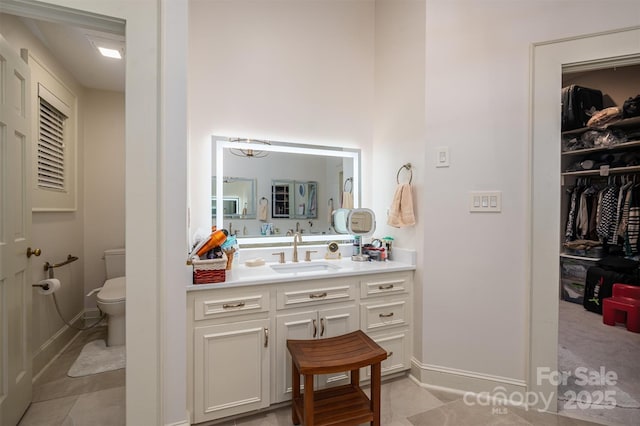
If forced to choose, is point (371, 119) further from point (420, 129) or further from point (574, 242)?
point (574, 242)

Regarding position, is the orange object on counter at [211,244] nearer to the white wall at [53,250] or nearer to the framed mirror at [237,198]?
the framed mirror at [237,198]

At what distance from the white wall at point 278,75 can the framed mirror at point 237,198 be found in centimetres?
8

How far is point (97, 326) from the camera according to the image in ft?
9.89

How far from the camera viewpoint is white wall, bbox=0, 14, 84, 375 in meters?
2.08

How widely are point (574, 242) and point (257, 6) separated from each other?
15.2 feet

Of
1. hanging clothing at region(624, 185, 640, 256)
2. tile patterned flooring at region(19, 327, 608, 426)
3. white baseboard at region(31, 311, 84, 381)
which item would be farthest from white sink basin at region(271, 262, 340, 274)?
hanging clothing at region(624, 185, 640, 256)

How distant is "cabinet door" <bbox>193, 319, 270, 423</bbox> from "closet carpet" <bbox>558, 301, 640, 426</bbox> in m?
1.92

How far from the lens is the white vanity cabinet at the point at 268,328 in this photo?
1.59m

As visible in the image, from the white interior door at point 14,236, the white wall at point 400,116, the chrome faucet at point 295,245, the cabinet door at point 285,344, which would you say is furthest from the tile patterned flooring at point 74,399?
the white wall at point 400,116

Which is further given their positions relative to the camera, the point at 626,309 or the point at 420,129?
the point at 626,309

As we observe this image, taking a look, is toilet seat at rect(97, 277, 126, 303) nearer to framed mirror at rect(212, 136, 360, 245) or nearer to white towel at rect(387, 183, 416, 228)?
framed mirror at rect(212, 136, 360, 245)

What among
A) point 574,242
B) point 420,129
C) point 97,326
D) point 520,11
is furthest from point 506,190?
point 97,326

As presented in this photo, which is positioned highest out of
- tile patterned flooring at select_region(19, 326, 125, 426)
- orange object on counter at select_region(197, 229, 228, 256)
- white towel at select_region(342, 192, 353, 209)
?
white towel at select_region(342, 192, 353, 209)


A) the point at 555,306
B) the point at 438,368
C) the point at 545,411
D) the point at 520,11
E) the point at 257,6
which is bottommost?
the point at 545,411
